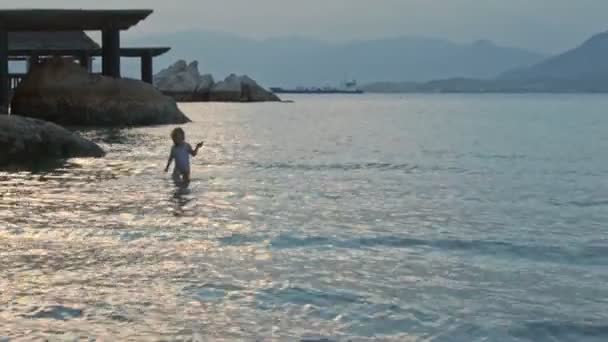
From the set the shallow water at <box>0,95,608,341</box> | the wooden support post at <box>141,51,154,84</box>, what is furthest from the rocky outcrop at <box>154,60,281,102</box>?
the shallow water at <box>0,95,608,341</box>

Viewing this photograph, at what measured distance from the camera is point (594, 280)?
292 inches

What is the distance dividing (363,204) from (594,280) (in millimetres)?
5334

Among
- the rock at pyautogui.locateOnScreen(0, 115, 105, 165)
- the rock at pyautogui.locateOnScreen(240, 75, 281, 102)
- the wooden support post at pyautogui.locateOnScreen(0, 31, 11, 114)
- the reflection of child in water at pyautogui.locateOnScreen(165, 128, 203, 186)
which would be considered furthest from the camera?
the rock at pyautogui.locateOnScreen(240, 75, 281, 102)

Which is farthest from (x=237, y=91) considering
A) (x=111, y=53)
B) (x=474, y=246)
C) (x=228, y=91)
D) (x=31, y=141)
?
(x=474, y=246)

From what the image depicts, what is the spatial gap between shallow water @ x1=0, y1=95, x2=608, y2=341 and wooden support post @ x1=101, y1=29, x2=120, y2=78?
66.2ft

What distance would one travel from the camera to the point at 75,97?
34062 millimetres

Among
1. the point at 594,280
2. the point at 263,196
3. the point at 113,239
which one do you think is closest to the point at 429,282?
the point at 594,280

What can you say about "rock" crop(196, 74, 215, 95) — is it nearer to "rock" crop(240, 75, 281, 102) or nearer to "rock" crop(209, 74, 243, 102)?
"rock" crop(209, 74, 243, 102)

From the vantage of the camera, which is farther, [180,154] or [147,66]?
[147,66]

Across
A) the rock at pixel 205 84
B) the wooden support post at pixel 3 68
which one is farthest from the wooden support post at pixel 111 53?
the rock at pixel 205 84

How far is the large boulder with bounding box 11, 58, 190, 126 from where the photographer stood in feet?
111

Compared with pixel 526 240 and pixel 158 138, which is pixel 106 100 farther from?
pixel 526 240

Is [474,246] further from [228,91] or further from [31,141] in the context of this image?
[228,91]

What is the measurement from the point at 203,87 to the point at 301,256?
105 m
